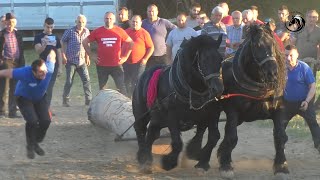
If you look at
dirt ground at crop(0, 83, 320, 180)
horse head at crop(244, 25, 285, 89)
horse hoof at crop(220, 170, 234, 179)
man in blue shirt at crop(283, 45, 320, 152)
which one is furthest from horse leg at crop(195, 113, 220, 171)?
man in blue shirt at crop(283, 45, 320, 152)

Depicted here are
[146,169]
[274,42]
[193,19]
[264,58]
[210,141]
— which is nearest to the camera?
[264,58]

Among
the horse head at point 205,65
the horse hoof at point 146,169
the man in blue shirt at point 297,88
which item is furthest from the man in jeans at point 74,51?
the horse head at point 205,65

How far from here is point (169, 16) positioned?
24938mm

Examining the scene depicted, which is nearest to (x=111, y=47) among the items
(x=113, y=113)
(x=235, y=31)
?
(x=235, y=31)

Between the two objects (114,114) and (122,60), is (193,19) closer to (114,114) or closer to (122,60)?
(122,60)

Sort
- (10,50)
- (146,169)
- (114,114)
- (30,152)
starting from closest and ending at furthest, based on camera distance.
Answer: (146,169)
(30,152)
(114,114)
(10,50)

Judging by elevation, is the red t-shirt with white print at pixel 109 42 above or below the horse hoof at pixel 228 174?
above

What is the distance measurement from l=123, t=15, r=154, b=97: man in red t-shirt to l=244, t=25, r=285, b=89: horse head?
569 cm

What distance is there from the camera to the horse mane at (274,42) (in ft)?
23.0

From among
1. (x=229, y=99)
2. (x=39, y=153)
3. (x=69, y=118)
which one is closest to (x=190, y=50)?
(x=229, y=99)

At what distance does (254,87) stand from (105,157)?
2555 mm

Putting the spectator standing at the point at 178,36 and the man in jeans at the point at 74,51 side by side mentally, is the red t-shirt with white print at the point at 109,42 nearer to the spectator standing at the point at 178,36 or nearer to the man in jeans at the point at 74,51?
the man in jeans at the point at 74,51

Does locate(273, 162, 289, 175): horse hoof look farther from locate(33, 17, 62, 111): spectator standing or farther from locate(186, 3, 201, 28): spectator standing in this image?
locate(186, 3, 201, 28): spectator standing

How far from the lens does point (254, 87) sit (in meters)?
7.14
